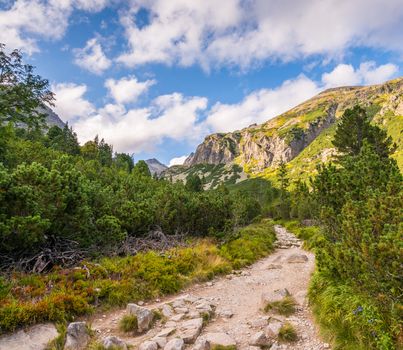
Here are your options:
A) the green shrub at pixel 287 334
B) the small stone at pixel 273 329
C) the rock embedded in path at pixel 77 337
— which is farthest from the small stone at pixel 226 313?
the rock embedded in path at pixel 77 337

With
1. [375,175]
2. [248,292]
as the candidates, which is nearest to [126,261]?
[248,292]

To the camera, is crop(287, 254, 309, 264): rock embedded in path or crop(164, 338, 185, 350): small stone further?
crop(287, 254, 309, 264): rock embedded in path

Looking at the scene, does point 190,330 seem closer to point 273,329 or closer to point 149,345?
point 149,345

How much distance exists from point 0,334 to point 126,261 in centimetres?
510

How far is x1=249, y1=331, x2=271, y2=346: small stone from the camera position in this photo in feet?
19.9

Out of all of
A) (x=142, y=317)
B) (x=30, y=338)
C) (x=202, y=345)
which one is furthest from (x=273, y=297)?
(x=30, y=338)

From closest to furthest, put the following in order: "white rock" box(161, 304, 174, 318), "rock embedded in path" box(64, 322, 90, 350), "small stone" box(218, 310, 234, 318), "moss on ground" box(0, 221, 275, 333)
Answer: "rock embedded in path" box(64, 322, 90, 350)
"moss on ground" box(0, 221, 275, 333)
"white rock" box(161, 304, 174, 318)
"small stone" box(218, 310, 234, 318)

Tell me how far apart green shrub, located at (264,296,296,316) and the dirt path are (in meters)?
0.16

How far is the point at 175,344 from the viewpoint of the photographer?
6.02 meters

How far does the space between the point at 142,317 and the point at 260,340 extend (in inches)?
119

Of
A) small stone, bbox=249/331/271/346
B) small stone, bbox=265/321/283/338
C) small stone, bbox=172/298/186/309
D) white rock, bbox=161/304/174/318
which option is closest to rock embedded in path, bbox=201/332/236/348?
small stone, bbox=249/331/271/346

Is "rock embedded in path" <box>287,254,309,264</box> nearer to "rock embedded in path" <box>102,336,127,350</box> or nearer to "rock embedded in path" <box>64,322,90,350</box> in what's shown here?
"rock embedded in path" <box>102,336,127,350</box>

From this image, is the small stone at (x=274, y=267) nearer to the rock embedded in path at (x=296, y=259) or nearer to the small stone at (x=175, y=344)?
the rock embedded in path at (x=296, y=259)

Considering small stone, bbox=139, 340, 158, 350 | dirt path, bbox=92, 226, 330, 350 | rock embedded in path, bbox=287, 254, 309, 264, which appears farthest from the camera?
rock embedded in path, bbox=287, 254, 309, 264
